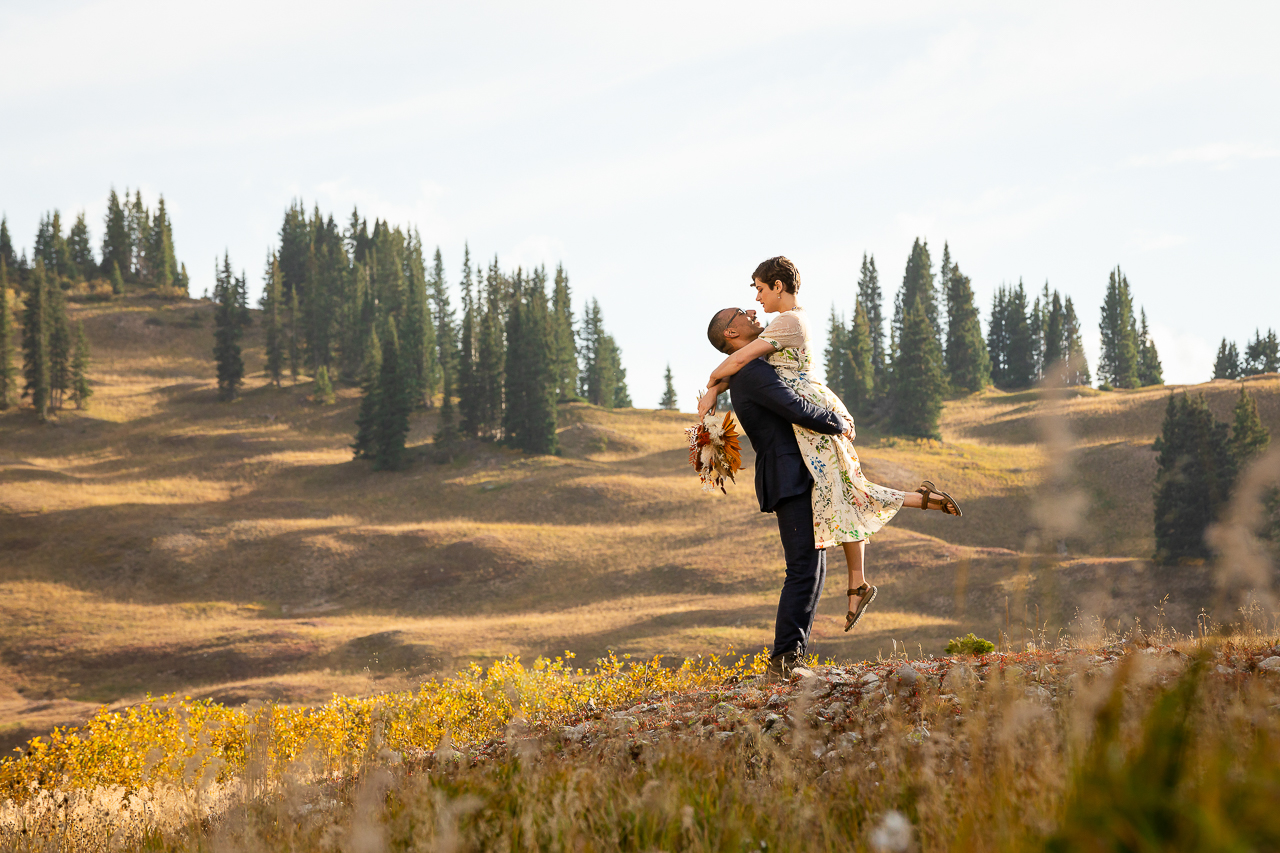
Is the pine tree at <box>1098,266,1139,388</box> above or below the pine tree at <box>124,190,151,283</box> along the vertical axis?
below

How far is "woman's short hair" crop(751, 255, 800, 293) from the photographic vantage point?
21.6 feet

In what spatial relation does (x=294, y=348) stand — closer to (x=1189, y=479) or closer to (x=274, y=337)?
(x=274, y=337)

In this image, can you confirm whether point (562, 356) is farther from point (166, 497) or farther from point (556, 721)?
point (556, 721)

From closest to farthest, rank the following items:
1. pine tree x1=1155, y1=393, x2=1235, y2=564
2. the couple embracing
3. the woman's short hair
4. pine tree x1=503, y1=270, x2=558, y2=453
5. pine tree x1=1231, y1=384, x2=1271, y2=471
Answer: the couple embracing → the woman's short hair → pine tree x1=1155, y1=393, x2=1235, y2=564 → pine tree x1=1231, y1=384, x2=1271, y2=471 → pine tree x1=503, y1=270, x2=558, y2=453

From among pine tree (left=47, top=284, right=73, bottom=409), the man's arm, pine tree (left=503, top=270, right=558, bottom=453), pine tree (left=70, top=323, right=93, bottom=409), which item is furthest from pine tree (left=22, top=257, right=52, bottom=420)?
the man's arm

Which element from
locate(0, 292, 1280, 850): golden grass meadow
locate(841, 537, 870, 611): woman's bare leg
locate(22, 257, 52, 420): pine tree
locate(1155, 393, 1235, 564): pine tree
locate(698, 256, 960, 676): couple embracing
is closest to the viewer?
locate(0, 292, 1280, 850): golden grass meadow

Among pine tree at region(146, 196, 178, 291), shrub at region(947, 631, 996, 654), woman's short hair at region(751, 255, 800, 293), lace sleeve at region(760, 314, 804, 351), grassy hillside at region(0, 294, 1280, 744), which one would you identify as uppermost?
pine tree at region(146, 196, 178, 291)

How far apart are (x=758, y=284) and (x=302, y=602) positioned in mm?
42282

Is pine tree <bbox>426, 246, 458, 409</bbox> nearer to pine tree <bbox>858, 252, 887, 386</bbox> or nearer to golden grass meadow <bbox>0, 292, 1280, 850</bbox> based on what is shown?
golden grass meadow <bbox>0, 292, 1280, 850</bbox>

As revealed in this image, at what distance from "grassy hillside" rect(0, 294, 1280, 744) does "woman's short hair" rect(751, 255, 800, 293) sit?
372 cm

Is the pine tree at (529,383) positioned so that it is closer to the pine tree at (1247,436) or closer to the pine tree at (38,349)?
the pine tree at (38,349)

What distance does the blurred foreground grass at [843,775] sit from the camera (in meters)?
1.79

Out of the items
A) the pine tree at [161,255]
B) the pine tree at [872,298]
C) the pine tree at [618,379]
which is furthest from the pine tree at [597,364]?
the pine tree at [161,255]

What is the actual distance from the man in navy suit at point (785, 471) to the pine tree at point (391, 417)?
211 feet
